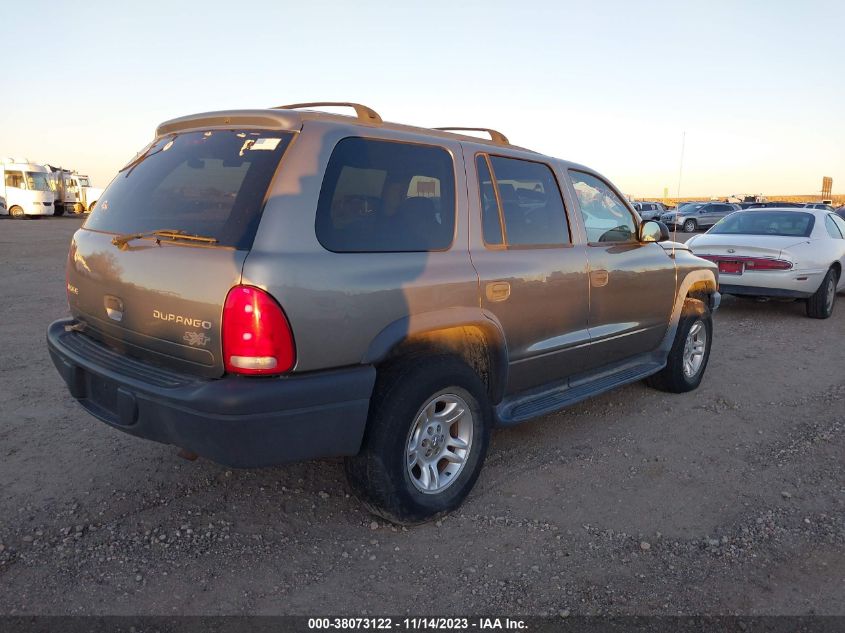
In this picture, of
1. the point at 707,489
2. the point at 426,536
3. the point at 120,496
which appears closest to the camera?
the point at 426,536

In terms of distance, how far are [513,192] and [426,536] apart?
1.96 meters

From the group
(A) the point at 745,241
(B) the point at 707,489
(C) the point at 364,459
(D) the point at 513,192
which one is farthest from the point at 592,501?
(A) the point at 745,241

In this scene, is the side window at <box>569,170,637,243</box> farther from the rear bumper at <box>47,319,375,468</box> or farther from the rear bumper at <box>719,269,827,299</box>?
the rear bumper at <box>719,269,827,299</box>

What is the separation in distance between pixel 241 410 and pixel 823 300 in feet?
29.0

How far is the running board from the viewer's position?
3678mm

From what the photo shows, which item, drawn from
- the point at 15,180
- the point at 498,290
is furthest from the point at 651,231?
the point at 15,180

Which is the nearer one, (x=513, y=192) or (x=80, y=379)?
(x=80, y=379)

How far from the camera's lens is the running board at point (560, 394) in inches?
145

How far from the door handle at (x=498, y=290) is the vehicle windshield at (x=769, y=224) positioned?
24.1 ft

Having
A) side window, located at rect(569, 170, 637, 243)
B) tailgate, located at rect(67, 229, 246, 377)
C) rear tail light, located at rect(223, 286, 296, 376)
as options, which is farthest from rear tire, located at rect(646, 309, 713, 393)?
tailgate, located at rect(67, 229, 246, 377)

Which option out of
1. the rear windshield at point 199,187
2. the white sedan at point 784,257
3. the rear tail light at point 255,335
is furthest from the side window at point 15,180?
the rear tail light at point 255,335

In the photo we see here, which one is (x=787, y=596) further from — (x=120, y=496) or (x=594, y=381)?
(x=120, y=496)

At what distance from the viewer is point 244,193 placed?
2.71 meters

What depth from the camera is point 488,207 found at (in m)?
3.55
